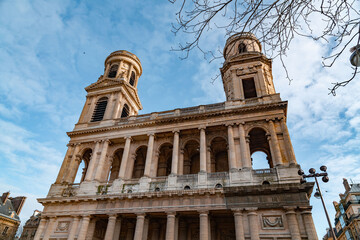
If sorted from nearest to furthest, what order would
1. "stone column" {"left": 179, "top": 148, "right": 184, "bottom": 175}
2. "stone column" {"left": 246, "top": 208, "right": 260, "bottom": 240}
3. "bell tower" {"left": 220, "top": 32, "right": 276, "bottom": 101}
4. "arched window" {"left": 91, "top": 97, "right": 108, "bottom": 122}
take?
"stone column" {"left": 246, "top": 208, "right": 260, "bottom": 240} → "stone column" {"left": 179, "top": 148, "right": 184, "bottom": 175} → "bell tower" {"left": 220, "top": 32, "right": 276, "bottom": 101} → "arched window" {"left": 91, "top": 97, "right": 108, "bottom": 122}

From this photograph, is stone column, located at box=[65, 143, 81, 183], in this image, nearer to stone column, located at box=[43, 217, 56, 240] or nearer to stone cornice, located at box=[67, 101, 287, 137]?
stone cornice, located at box=[67, 101, 287, 137]

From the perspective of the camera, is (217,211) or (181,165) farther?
(181,165)

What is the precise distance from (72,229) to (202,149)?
12.4 meters

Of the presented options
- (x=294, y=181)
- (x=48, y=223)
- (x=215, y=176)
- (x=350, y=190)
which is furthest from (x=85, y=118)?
(x=350, y=190)

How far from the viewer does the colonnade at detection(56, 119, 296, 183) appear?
1769 cm

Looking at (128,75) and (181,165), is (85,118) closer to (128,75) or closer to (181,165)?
(128,75)

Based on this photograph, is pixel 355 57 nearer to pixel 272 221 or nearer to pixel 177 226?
pixel 272 221

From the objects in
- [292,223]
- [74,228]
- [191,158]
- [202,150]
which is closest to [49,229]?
[74,228]

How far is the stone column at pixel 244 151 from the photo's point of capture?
1755cm

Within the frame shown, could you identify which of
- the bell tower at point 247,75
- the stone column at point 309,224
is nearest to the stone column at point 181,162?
the bell tower at point 247,75

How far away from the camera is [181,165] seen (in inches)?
782

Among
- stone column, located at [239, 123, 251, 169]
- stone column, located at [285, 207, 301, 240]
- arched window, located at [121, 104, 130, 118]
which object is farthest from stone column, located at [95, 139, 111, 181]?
stone column, located at [285, 207, 301, 240]

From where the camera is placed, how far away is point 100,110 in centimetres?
2675

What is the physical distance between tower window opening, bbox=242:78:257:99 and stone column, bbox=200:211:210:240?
43.8 ft
